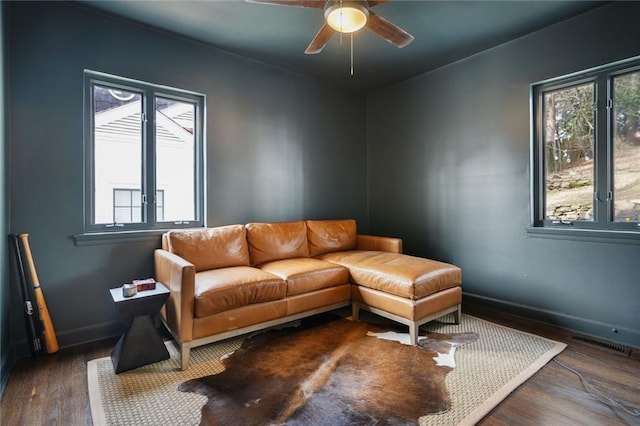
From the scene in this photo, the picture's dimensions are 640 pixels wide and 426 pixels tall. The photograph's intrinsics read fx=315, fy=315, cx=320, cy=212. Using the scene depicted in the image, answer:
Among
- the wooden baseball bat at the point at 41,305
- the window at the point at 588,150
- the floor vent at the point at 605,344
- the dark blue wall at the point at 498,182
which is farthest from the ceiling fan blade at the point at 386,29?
the wooden baseball bat at the point at 41,305

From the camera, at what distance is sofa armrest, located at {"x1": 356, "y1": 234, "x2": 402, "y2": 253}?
3578mm

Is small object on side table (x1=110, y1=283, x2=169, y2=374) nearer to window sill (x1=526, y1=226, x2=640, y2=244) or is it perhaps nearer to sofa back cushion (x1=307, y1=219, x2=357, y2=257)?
sofa back cushion (x1=307, y1=219, x2=357, y2=257)

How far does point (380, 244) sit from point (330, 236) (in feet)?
1.97

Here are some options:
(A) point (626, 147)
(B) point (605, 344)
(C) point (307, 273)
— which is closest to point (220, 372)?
(C) point (307, 273)

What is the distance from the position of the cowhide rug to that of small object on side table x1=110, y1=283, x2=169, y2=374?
0.46 m

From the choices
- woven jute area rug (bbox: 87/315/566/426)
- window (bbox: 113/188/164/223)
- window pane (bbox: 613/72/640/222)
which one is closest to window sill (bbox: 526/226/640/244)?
window pane (bbox: 613/72/640/222)

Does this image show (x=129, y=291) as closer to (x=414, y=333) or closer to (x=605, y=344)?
(x=414, y=333)

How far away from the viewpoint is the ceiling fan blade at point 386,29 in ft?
6.86

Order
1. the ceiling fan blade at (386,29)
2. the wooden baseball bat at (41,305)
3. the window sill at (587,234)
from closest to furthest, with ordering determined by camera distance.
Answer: the ceiling fan blade at (386,29), the wooden baseball bat at (41,305), the window sill at (587,234)

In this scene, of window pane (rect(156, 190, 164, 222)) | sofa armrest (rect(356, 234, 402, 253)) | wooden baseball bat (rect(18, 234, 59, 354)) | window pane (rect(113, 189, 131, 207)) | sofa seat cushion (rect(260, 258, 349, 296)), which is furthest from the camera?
sofa armrest (rect(356, 234, 402, 253))

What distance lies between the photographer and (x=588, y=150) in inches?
110

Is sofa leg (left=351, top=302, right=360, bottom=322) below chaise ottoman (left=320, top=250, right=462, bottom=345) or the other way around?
below

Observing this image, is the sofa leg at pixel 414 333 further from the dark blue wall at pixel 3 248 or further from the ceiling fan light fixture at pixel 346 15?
the dark blue wall at pixel 3 248

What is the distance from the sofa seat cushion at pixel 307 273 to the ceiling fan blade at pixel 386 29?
197 centimetres
